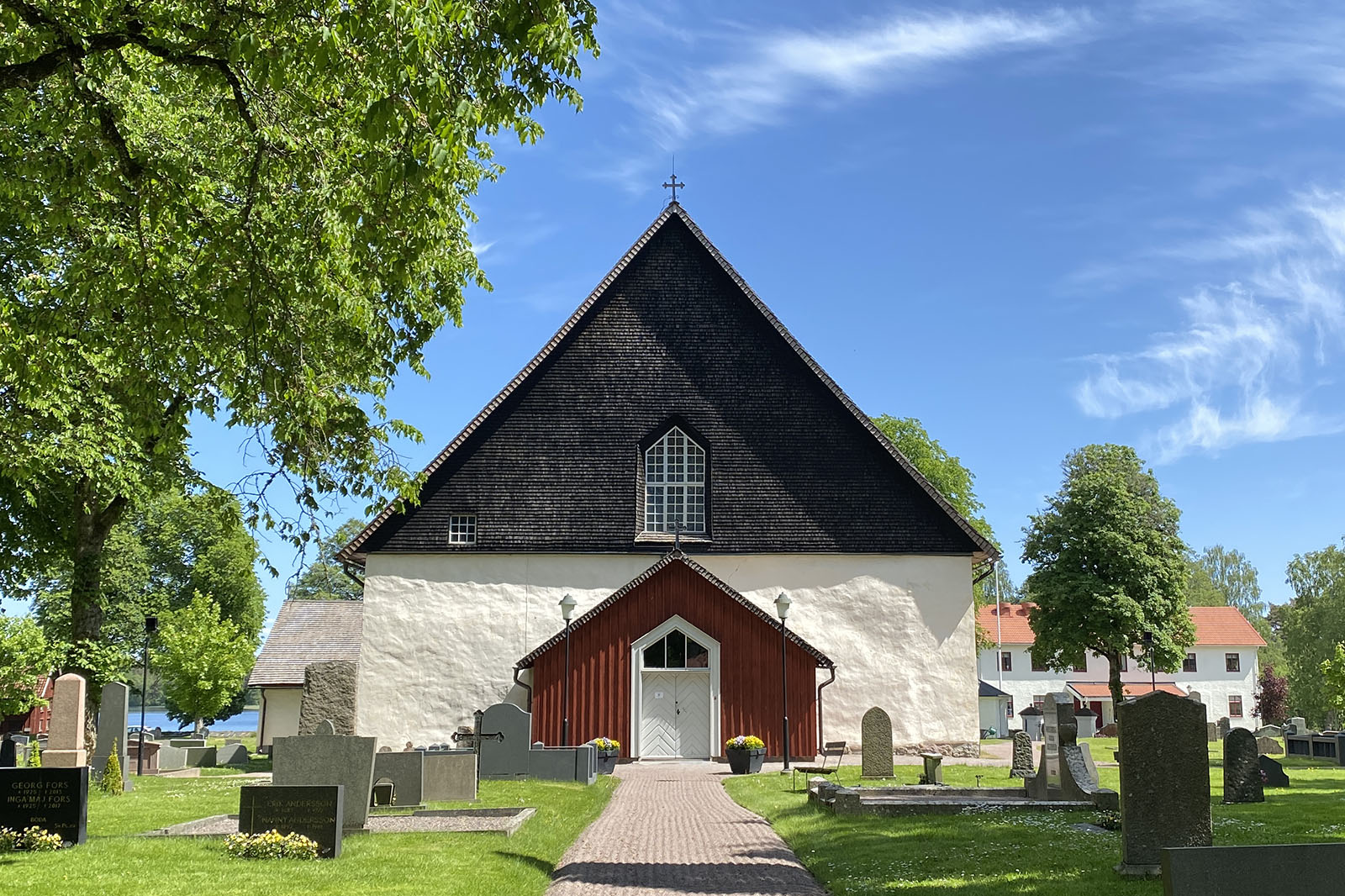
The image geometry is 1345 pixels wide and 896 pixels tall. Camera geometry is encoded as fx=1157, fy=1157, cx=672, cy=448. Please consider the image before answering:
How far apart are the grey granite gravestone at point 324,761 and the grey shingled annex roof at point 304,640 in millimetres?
32434

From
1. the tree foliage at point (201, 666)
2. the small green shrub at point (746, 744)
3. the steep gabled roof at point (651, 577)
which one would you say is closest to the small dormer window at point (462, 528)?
the steep gabled roof at point (651, 577)

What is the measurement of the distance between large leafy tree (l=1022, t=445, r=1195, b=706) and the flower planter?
80.6 feet

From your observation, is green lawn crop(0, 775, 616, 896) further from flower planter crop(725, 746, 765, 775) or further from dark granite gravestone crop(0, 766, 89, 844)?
→ flower planter crop(725, 746, 765, 775)

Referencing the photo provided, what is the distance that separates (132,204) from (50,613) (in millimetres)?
48236

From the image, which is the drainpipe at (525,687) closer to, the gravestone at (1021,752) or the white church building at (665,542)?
the white church building at (665,542)

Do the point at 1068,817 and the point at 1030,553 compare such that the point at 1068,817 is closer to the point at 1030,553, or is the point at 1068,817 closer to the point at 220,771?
the point at 220,771

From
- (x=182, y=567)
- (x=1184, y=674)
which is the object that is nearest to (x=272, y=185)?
(x=182, y=567)

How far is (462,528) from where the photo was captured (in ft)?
98.6

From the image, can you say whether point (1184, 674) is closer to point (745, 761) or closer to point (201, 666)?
point (745, 761)

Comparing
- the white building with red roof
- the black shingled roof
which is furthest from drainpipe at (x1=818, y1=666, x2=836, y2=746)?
the white building with red roof

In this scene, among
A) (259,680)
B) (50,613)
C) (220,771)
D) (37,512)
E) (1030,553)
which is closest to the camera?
(37,512)

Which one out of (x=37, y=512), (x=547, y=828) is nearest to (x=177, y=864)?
(x=547, y=828)

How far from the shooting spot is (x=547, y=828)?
14.0 meters

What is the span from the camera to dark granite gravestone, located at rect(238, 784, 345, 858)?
475 inches
